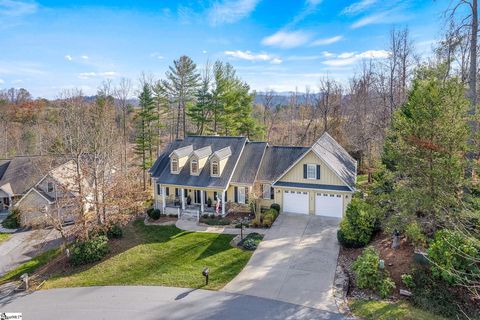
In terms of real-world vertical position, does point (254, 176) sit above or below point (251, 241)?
above

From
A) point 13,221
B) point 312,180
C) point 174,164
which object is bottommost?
point 13,221

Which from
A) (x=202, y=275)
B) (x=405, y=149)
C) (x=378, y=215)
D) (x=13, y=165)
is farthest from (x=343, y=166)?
(x=13, y=165)

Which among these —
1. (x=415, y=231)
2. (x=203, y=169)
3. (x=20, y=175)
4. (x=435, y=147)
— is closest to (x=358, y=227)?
(x=415, y=231)

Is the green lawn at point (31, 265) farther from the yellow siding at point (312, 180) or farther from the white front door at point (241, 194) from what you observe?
the yellow siding at point (312, 180)

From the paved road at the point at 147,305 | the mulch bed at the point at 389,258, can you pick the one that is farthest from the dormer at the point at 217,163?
the paved road at the point at 147,305

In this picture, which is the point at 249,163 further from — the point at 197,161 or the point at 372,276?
the point at 372,276

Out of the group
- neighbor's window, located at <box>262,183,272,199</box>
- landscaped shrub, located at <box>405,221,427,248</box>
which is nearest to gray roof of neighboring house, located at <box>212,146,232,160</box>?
neighbor's window, located at <box>262,183,272,199</box>

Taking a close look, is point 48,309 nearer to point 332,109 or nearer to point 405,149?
point 405,149
